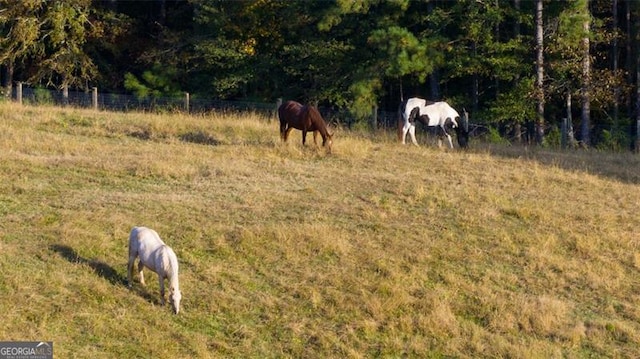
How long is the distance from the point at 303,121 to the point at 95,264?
372 inches

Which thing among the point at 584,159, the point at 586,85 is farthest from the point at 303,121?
the point at 586,85

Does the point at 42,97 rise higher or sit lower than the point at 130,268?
higher

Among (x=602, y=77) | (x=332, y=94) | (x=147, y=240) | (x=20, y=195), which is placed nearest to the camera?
(x=147, y=240)

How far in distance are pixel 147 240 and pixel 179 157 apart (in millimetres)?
7463

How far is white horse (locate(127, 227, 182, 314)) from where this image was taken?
12.5 meters

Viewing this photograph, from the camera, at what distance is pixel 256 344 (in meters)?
12.0

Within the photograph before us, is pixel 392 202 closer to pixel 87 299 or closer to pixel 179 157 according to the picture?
pixel 179 157

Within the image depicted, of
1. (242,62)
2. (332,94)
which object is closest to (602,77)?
(332,94)

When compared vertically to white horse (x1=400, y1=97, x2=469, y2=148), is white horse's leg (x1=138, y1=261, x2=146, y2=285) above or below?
below

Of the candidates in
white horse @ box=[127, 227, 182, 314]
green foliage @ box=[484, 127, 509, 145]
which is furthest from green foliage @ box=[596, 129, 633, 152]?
white horse @ box=[127, 227, 182, 314]

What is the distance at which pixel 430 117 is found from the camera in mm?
24859

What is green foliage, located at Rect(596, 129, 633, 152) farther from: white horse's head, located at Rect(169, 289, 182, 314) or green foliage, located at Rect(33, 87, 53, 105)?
white horse's head, located at Rect(169, 289, 182, 314)

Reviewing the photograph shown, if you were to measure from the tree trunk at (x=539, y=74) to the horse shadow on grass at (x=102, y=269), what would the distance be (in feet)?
63.4

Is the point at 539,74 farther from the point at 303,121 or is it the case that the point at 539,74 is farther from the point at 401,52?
the point at 303,121
